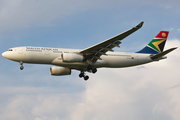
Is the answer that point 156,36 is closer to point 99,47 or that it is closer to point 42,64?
point 99,47

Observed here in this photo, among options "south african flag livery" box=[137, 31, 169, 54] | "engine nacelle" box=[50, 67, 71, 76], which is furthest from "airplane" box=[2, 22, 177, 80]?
"south african flag livery" box=[137, 31, 169, 54]

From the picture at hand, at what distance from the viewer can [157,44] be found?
44.7 meters

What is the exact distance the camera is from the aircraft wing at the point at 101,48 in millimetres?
32125

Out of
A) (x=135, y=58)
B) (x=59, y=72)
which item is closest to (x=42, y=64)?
(x=59, y=72)

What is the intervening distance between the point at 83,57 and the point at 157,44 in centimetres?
1559

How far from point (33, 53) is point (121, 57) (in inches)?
537

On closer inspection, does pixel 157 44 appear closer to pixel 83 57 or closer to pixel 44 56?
pixel 83 57

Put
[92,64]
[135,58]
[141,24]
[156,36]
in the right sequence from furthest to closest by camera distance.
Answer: [156,36]
[135,58]
[92,64]
[141,24]

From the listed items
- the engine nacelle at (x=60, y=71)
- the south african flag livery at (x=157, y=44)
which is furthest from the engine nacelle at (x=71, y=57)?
the south african flag livery at (x=157, y=44)

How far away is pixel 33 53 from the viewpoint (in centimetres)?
3550

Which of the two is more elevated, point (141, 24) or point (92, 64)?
point (141, 24)

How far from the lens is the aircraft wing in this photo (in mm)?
32125

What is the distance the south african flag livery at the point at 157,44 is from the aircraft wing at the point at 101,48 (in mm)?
9954

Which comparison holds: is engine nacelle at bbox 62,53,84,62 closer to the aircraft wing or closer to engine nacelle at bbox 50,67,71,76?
the aircraft wing
